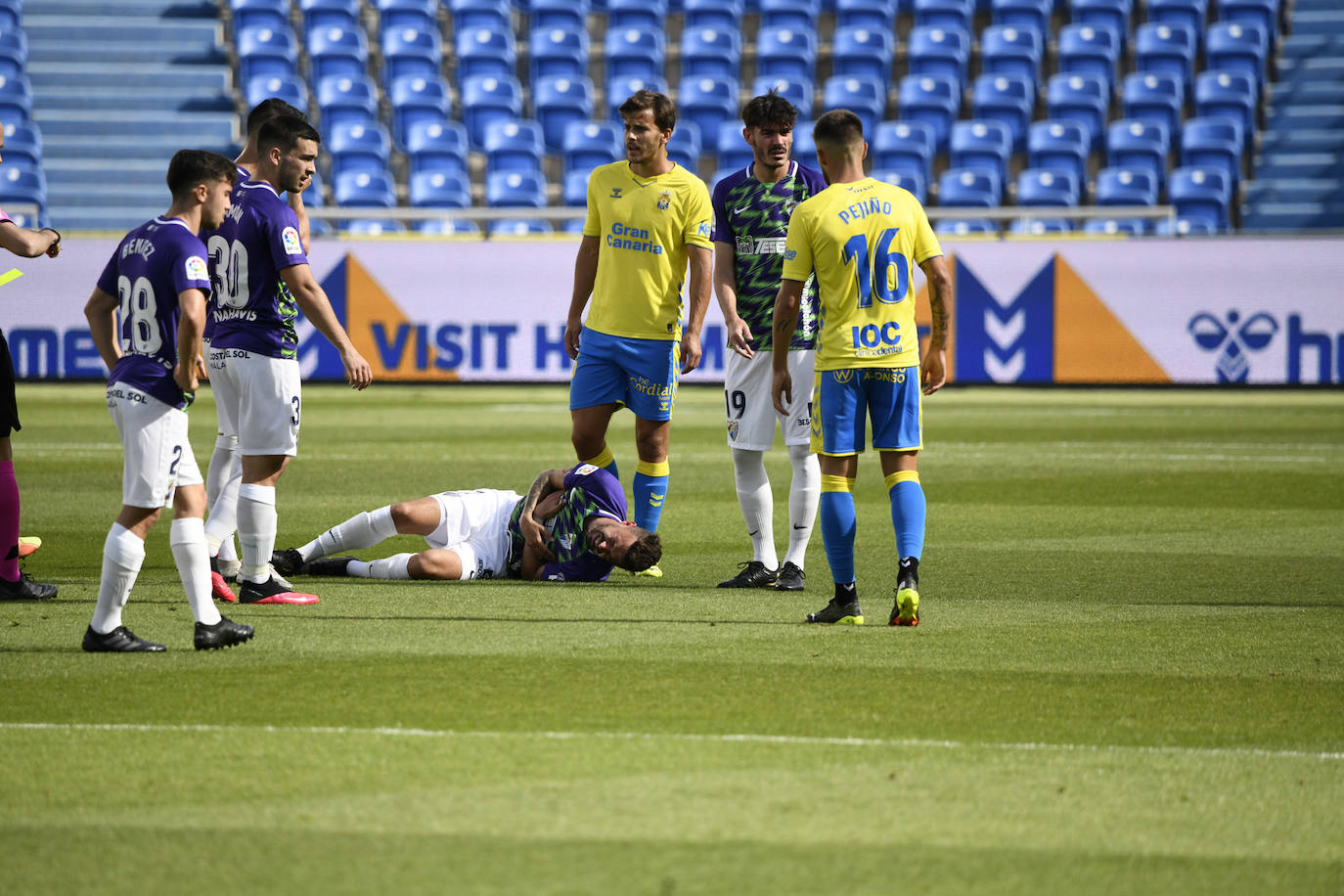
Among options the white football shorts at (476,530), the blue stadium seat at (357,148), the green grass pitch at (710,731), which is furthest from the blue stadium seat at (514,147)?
the white football shorts at (476,530)

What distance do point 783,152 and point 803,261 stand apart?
4.17 feet

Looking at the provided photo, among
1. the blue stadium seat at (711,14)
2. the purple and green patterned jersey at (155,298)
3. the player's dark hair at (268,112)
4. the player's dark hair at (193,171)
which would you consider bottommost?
the purple and green patterned jersey at (155,298)

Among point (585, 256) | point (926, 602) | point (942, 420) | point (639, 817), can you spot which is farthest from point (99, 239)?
point (639, 817)

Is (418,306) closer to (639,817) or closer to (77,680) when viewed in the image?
(77,680)

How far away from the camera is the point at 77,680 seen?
5.19m

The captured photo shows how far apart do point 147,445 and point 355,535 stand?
2.19 metres

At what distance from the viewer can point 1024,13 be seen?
2656 centimetres

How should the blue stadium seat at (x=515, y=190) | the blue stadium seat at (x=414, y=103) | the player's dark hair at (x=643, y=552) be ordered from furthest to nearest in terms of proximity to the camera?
the blue stadium seat at (x=414, y=103), the blue stadium seat at (x=515, y=190), the player's dark hair at (x=643, y=552)

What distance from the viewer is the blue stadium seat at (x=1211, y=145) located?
24.5m

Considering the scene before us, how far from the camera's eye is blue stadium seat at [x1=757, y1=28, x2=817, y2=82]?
25.8 m

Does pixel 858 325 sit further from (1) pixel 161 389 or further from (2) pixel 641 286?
(1) pixel 161 389

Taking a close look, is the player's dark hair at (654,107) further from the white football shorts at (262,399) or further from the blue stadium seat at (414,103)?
the blue stadium seat at (414,103)

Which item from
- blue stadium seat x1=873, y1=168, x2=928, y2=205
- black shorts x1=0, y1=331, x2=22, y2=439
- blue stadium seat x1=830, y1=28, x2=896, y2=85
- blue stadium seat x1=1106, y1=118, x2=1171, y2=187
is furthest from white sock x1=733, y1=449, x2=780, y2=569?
blue stadium seat x1=830, y1=28, x2=896, y2=85

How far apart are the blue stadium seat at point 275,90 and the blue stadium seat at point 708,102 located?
19.2 feet
